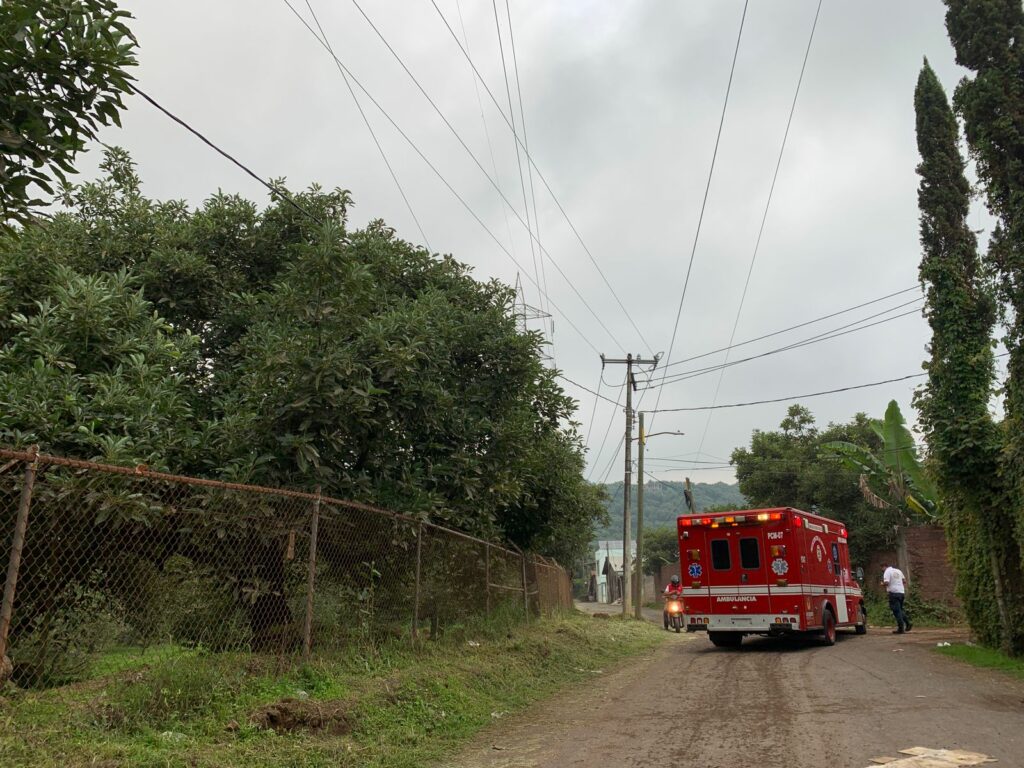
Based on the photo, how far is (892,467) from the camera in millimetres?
26172

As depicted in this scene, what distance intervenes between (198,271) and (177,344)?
2.18m

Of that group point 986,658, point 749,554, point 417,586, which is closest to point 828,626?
point 749,554

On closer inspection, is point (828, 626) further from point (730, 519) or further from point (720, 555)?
point (730, 519)

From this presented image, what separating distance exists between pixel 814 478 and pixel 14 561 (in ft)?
121

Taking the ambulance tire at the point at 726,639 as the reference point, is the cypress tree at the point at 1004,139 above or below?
above

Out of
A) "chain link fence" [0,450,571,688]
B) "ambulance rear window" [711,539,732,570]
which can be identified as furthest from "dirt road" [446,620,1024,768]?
"ambulance rear window" [711,539,732,570]

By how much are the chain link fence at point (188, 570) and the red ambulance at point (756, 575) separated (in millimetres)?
7143

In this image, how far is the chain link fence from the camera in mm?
5605

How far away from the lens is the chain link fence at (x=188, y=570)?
5.61m

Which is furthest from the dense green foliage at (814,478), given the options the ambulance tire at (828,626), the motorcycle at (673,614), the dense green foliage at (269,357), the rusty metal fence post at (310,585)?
the rusty metal fence post at (310,585)

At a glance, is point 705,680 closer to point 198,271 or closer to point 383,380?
point 383,380

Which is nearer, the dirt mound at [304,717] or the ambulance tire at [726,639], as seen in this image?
the dirt mound at [304,717]

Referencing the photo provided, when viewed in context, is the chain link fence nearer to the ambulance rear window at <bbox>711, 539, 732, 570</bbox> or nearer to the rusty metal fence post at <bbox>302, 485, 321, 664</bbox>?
the rusty metal fence post at <bbox>302, 485, 321, 664</bbox>

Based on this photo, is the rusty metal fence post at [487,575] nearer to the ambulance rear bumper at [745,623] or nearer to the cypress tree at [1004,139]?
the ambulance rear bumper at [745,623]
